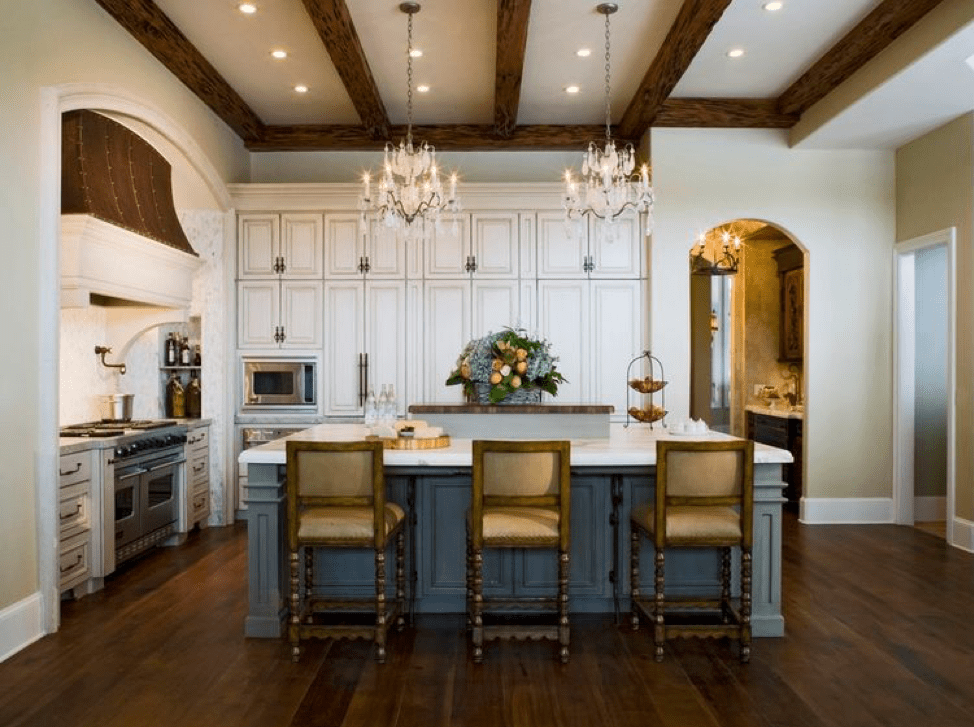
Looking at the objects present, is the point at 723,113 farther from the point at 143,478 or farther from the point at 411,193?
the point at 143,478

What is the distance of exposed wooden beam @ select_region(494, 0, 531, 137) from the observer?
436 centimetres

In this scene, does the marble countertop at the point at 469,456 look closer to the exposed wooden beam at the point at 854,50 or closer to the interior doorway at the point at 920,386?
the exposed wooden beam at the point at 854,50

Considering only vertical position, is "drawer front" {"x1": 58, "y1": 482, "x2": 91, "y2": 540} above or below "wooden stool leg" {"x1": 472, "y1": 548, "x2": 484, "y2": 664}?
above

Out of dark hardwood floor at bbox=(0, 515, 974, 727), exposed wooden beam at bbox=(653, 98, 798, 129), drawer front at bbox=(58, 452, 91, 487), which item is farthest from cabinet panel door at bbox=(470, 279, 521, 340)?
drawer front at bbox=(58, 452, 91, 487)

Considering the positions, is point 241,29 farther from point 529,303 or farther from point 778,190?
point 778,190

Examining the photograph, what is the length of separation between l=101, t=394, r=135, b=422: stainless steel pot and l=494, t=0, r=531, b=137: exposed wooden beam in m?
3.52

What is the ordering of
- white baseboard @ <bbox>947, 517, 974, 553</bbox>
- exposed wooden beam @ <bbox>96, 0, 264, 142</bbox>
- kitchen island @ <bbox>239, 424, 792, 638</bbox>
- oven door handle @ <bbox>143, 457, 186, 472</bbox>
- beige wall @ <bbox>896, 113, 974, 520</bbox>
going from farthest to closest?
beige wall @ <bbox>896, 113, 974, 520</bbox> → white baseboard @ <bbox>947, 517, 974, 553</bbox> → oven door handle @ <bbox>143, 457, 186, 472</bbox> → exposed wooden beam @ <bbox>96, 0, 264, 142</bbox> → kitchen island @ <bbox>239, 424, 792, 638</bbox>

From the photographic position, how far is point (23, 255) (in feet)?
11.9

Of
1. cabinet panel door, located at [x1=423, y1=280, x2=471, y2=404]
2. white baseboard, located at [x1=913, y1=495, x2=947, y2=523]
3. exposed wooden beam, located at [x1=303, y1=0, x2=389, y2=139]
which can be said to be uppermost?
exposed wooden beam, located at [x1=303, y1=0, x2=389, y2=139]

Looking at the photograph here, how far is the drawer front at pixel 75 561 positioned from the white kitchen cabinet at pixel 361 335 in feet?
7.90

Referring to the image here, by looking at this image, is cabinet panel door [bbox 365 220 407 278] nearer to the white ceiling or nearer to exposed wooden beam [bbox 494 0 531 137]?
the white ceiling

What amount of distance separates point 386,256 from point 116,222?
227 cm

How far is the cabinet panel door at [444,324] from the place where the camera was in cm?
648

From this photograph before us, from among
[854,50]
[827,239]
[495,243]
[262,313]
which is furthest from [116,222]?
[827,239]
